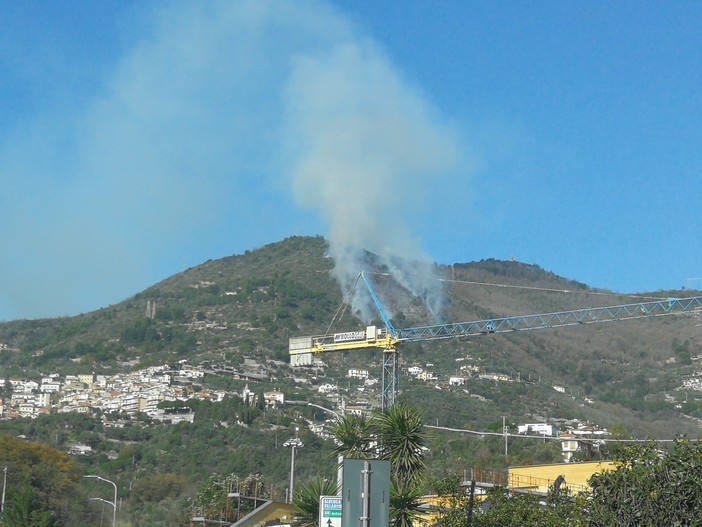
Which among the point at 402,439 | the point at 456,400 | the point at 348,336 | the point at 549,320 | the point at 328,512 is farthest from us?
the point at 456,400

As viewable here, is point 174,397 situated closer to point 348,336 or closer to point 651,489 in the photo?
point 348,336

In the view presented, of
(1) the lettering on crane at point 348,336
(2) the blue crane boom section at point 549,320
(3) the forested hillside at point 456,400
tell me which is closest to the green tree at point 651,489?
(2) the blue crane boom section at point 549,320

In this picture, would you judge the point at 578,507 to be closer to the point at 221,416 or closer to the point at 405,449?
the point at 405,449

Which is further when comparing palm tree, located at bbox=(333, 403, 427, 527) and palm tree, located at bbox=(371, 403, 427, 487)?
palm tree, located at bbox=(371, 403, 427, 487)

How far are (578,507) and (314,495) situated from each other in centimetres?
909

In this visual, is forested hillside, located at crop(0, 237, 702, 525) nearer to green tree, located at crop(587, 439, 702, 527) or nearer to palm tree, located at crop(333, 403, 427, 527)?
palm tree, located at crop(333, 403, 427, 527)

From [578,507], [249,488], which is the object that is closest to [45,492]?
[249,488]

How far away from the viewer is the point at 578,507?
26.7m

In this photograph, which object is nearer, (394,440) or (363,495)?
(363,495)

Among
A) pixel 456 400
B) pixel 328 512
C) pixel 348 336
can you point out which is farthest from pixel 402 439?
pixel 456 400

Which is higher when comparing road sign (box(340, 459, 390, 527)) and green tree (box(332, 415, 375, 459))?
green tree (box(332, 415, 375, 459))

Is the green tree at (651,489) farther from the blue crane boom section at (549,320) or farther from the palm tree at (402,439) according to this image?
the blue crane boom section at (549,320)

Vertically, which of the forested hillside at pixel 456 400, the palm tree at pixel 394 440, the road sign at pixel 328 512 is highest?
the forested hillside at pixel 456 400

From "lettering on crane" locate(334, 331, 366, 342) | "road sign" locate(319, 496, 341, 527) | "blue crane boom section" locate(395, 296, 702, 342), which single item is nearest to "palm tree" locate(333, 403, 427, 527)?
"road sign" locate(319, 496, 341, 527)
